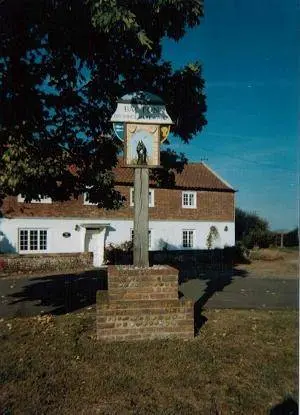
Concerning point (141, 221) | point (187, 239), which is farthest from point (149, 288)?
point (187, 239)

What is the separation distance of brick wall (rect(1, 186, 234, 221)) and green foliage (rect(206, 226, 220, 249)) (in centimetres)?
92

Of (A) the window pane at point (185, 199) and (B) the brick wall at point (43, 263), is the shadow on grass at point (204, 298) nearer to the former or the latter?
(B) the brick wall at point (43, 263)

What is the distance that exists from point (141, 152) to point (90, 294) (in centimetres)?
746

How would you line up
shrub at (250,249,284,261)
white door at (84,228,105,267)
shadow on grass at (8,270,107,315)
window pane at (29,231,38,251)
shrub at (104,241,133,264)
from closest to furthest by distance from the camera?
shadow on grass at (8,270,107,315), window pane at (29,231,38,251), shrub at (104,241,133,264), white door at (84,228,105,267), shrub at (250,249,284,261)

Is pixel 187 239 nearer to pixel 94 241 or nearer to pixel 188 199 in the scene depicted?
pixel 188 199

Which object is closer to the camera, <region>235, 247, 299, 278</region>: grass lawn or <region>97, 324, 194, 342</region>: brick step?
<region>97, 324, 194, 342</region>: brick step

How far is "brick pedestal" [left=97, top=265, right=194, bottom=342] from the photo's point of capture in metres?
6.80

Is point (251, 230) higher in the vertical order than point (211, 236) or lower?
higher

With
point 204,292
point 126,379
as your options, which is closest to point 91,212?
point 204,292

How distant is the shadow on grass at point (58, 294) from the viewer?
11273mm

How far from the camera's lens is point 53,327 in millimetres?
8148

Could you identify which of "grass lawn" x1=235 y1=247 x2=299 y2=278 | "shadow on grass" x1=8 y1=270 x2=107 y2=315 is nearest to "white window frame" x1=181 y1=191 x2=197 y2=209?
"grass lawn" x1=235 y1=247 x2=299 y2=278

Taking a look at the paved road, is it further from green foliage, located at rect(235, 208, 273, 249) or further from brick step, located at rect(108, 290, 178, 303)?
green foliage, located at rect(235, 208, 273, 249)

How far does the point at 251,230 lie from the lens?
3756 centimetres
